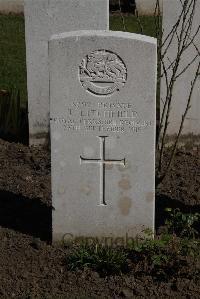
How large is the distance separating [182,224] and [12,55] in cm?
605

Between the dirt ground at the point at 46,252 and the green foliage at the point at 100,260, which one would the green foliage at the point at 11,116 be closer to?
the dirt ground at the point at 46,252

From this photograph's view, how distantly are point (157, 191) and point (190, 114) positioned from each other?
3.54ft

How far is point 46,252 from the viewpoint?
4.71 metres

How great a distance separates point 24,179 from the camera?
232 inches

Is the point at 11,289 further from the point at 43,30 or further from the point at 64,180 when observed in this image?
the point at 43,30

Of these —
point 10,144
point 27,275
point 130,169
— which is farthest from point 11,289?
point 10,144

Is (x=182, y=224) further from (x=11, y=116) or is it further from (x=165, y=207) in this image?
(x=11, y=116)

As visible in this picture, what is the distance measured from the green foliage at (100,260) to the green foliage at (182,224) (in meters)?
0.43

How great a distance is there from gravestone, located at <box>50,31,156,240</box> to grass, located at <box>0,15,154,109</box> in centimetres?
292

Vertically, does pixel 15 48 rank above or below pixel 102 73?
above

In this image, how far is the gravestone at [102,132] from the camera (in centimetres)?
438

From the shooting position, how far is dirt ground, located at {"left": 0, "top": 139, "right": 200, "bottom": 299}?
4316 millimetres

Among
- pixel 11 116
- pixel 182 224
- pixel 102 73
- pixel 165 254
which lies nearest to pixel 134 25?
pixel 11 116

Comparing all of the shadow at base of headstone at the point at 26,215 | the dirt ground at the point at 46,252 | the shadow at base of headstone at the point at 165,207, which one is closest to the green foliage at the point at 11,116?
the dirt ground at the point at 46,252
